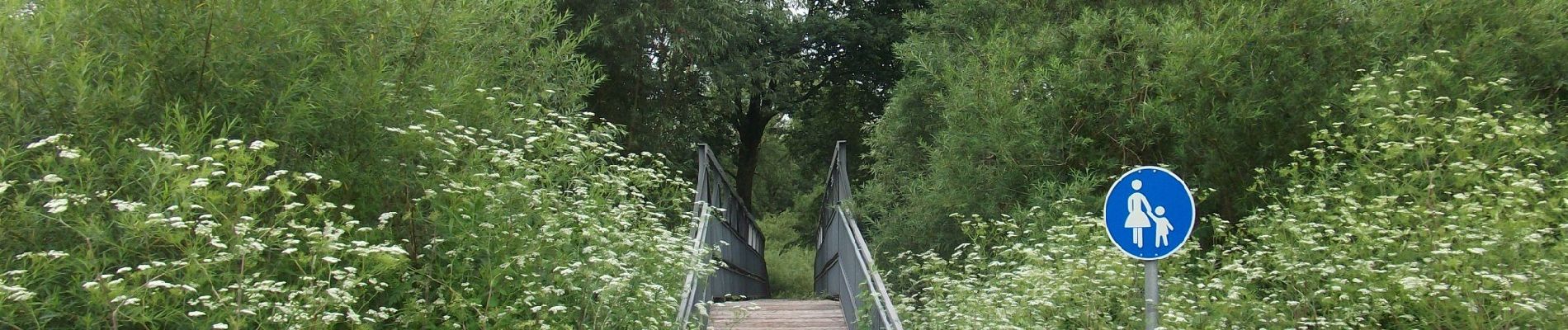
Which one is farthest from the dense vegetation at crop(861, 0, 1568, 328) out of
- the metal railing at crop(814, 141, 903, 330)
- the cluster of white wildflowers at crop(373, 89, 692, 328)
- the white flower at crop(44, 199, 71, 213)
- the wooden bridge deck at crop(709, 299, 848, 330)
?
the white flower at crop(44, 199, 71, 213)

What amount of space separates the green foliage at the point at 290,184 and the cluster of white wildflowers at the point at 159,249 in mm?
16

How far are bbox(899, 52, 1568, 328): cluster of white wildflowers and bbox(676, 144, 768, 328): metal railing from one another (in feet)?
4.57

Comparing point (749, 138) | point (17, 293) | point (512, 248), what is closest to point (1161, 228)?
point (512, 248)

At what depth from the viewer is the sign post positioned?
4066 mm

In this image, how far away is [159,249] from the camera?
4391mm

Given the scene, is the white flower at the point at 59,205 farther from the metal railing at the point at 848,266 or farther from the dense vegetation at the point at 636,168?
the metal railing at the point at 848,266

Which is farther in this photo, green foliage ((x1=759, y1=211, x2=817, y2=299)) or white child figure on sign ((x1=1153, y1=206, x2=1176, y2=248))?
green foliage ((x1=759, y1=211, x2=817, y2=299))

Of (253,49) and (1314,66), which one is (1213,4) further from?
(253,49)

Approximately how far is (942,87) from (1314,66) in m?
3.62

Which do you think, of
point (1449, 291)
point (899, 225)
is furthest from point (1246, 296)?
point (899, 225)

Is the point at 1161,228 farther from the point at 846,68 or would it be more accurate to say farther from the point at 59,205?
the point at 846,68

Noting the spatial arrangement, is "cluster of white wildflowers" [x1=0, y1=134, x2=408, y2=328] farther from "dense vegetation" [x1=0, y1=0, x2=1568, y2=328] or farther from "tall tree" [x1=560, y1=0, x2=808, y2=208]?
"tall tree" [x1=560, y1=0, x2=808, y2=208]

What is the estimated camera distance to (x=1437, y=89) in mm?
7027

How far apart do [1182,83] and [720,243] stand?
4.92 meters
